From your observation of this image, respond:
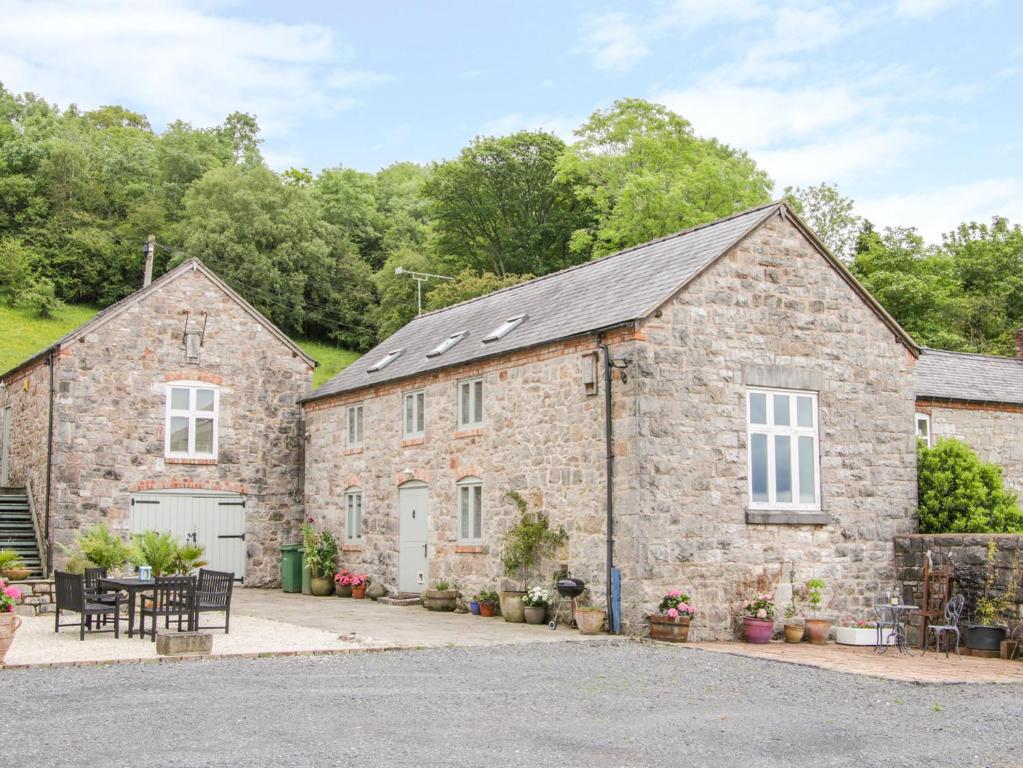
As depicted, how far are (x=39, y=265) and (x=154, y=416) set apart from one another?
33.2m

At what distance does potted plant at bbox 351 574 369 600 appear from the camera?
70.3ft

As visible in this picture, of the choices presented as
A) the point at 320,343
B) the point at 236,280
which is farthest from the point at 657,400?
the point at 320,343

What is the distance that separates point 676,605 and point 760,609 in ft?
4.55

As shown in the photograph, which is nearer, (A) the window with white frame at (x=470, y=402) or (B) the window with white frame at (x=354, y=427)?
(A) the window with white frame at (x=470, y=402)

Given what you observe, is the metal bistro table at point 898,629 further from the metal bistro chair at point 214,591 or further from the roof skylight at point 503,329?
the metal bistro chair at point 214,591

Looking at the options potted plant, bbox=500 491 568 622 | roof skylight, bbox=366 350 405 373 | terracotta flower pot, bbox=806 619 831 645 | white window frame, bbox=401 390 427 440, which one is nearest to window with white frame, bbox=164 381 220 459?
roof skylight, bbox=366 350 405 373

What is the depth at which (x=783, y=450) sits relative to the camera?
1588 centimetres

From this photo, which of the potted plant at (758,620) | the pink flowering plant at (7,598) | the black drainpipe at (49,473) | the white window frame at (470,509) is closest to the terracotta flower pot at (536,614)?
the white window frame at (470,509)

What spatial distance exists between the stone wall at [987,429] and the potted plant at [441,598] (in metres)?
9.76

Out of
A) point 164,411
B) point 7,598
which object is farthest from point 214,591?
point 164,411

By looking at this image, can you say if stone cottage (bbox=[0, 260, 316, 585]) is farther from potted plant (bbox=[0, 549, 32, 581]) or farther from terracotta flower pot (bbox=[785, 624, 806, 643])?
terracotta flower pot (bbox=[785, 624, 806, 643])

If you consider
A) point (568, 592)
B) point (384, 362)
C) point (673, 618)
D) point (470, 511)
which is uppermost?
point (384, 362)

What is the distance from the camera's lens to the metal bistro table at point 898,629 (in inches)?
561

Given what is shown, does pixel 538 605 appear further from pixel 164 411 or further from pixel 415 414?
pixel 164 411
